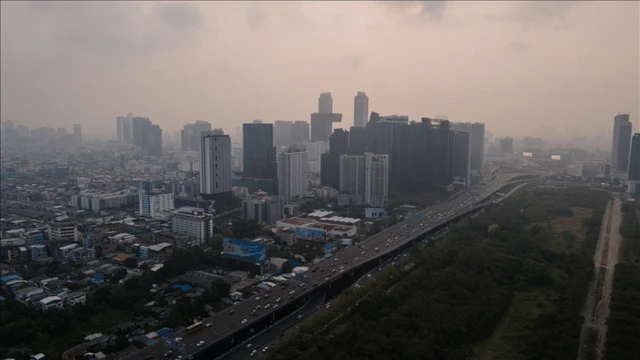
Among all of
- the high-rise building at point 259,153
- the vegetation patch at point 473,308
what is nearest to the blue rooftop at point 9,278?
the vegetation patch at point 473,308

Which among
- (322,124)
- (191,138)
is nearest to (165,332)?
(322,124)

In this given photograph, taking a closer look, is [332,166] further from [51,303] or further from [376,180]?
[51,303]

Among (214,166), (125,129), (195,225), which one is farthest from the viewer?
(125,129)

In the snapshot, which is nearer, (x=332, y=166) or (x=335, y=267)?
(x=335, y=267)

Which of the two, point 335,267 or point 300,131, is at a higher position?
point 300,131

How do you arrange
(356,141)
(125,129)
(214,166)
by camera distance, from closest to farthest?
(214,166) < (356,141) < (125,129)

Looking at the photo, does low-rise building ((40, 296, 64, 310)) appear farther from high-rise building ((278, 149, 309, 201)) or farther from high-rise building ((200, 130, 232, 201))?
high-rise building ((278, 149, 309, 201))
